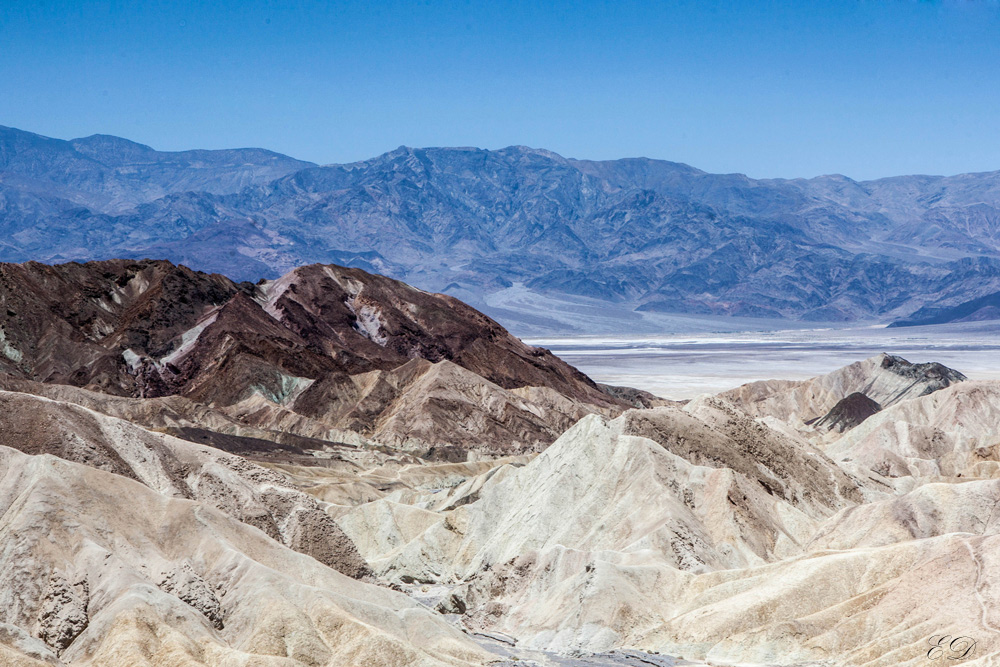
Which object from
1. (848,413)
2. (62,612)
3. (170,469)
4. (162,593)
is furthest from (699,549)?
(848,413)

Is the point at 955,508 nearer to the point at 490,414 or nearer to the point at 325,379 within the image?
the point at 490,414

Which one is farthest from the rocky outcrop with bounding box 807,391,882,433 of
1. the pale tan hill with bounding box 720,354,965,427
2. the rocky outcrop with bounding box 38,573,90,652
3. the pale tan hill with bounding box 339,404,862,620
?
the rocky outcrop with bounding box 38,573,90,652

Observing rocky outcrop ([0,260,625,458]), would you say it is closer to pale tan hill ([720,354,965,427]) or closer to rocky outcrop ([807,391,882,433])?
pale tan hill ([720,354,965,427])

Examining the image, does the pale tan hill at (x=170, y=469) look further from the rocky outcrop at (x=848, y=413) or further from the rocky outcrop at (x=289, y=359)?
the rocky outcrop at (x=848, y=413)

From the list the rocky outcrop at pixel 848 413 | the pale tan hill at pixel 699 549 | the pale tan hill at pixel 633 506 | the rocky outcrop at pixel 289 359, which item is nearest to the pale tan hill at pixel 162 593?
the pale tan hill at pixel 699 549

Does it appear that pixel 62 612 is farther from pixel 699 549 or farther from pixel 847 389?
pixel 847 389

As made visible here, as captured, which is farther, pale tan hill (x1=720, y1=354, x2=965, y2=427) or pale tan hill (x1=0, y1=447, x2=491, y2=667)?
pale tan hill (x1=720, y1=354, x2=965, y2=427)

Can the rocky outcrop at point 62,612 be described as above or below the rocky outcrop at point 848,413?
above

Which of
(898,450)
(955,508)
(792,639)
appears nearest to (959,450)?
(898,450)
